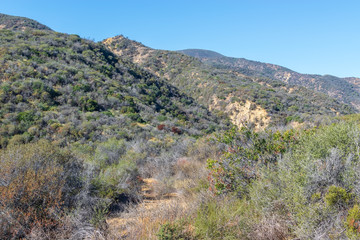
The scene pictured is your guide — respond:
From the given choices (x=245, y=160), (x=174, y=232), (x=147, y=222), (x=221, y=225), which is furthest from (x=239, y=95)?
(x=174, y=232)

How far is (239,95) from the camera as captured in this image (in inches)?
1314

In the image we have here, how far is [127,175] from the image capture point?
6344mm

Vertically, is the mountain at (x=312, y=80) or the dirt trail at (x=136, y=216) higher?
the mountain at (x=312, y=80)

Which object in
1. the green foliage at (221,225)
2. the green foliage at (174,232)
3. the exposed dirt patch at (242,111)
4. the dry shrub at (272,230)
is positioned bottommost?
the green foliage at (174,232)

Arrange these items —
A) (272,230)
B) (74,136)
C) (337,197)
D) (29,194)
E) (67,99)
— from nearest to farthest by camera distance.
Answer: (337,197) → (272,230) → (29,194) → (74,136) → (67,99)

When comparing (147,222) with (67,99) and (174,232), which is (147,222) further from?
(67,99)

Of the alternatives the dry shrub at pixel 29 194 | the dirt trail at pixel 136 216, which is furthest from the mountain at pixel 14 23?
the dirt trail at pixel 136 216

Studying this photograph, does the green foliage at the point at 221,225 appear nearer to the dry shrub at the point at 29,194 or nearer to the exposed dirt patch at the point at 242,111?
the dry shrub at the point at 29,194

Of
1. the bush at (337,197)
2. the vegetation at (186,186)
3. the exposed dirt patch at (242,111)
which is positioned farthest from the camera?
the exposed dirt patch at (242,111)

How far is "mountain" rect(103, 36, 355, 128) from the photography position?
28234 mm

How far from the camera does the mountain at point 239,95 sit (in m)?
28.2

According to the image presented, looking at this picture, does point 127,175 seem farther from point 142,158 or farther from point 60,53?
point 60,53

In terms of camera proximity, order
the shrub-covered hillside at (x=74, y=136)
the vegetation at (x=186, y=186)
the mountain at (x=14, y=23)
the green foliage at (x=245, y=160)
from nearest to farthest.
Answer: the vegetation at (x=186, y=186) → the shrub-covered hillside at (x=74, y=136) → the green foliage at (x=245, y=160) → the mountain at (x=14, y=23)

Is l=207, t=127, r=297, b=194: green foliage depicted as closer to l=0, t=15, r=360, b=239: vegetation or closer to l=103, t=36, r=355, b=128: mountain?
l=0, t=15, r=360, b=239: vegetation
